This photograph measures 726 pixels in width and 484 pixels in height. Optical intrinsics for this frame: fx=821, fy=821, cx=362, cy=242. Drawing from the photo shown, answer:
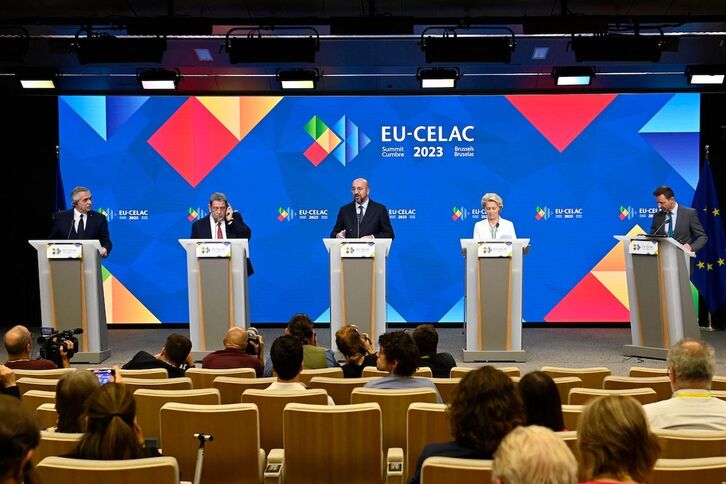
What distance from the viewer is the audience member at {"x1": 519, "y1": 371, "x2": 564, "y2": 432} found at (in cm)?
330

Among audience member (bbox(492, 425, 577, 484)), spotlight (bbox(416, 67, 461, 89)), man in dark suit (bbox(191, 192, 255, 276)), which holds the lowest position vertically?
audience member (bbox(492, 425, 577, 484))

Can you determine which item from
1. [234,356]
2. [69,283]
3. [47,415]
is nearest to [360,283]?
[234,356]

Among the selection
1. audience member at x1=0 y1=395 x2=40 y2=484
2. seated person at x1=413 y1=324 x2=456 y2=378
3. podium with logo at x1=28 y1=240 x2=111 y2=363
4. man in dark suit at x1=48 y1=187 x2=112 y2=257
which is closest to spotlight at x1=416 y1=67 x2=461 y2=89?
man in dark suit at x1=48 y1=187 x2=112 y2=257

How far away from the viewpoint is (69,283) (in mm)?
8453

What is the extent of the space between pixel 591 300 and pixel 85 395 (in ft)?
30.0

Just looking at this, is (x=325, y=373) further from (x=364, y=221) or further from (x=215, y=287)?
(x=364, y=221)

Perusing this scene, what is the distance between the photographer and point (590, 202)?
11.4 m

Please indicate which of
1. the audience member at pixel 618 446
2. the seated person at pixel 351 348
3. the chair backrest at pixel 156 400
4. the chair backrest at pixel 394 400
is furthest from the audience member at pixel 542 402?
the seated person at pixel 351 348

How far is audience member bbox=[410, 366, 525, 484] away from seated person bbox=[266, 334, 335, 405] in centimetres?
159

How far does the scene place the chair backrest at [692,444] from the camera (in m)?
3.21

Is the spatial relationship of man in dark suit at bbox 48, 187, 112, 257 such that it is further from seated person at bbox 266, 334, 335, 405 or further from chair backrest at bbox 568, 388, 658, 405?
chair backrest at bbox 568, 388, 658, 405

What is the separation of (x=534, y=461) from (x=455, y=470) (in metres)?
0.73

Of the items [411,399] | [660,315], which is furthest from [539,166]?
[411,399]

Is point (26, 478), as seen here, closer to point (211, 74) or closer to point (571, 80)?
point (571, 80)
